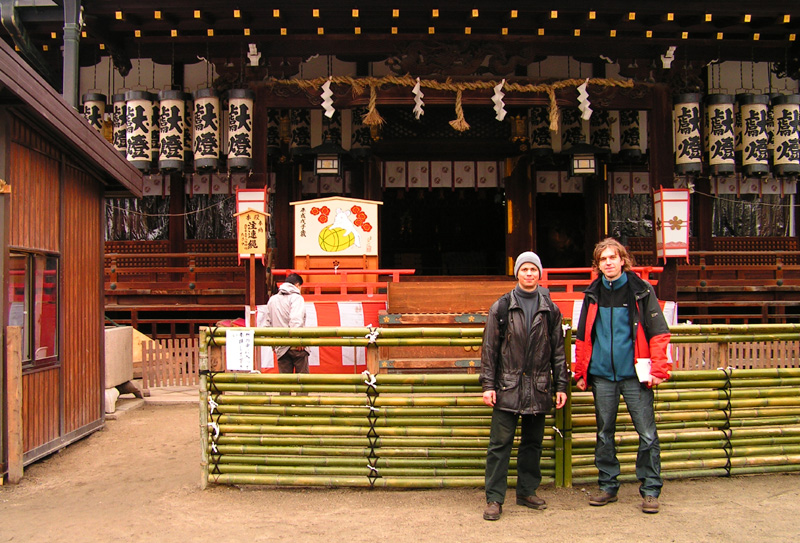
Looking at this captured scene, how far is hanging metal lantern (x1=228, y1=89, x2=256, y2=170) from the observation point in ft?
37.6

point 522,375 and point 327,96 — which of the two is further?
point 327,96

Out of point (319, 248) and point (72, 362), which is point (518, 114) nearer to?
point (319, 248)

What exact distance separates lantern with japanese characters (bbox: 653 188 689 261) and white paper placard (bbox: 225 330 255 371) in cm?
904

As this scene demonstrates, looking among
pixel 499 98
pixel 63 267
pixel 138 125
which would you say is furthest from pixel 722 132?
pixel 63 267

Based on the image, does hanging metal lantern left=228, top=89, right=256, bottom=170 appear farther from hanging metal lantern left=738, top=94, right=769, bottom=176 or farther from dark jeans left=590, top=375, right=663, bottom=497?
hanging metal lantern left=738, top=94, right=769, bottom=176

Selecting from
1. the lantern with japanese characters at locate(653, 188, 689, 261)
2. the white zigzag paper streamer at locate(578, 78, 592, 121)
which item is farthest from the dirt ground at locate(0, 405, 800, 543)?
the white zigzag paper streamer at locate(578, 78, 592, 121)

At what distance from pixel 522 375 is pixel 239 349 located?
207 cm

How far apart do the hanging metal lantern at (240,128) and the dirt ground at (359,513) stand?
7.25 meters

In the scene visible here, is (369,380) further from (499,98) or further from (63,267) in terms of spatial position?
(499,98)

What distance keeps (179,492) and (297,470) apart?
3.04 feet

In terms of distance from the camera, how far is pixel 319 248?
1116 cm

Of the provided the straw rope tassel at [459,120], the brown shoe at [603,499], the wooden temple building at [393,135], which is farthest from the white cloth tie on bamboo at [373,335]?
the straw rope tassel at [459,120]

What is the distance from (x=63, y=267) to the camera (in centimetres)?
603

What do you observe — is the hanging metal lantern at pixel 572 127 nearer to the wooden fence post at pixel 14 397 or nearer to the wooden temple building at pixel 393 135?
the wooden temple building at pixel 393 135
